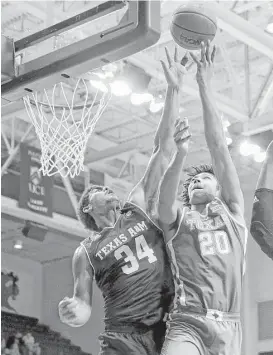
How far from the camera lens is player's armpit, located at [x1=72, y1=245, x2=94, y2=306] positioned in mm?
4871

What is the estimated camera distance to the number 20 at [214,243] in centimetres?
450

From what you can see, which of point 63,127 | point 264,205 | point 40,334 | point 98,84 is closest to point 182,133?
point 264,205

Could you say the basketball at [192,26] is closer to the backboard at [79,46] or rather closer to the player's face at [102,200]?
the backboard at [79,46]

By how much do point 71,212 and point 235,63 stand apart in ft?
14.9

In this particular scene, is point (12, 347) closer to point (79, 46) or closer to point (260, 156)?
point (260, 156)

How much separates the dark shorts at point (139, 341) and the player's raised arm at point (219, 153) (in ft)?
2.77

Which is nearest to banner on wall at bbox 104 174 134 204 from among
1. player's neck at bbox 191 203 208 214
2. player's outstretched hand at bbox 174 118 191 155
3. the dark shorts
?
player's neck at bbox 191 203 208 214

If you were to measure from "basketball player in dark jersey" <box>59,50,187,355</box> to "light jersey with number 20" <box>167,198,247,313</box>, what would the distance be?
0.67ft

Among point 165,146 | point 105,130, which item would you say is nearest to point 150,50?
point 105,130

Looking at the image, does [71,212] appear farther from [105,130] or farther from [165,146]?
[165,146]

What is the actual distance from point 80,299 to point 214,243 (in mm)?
925

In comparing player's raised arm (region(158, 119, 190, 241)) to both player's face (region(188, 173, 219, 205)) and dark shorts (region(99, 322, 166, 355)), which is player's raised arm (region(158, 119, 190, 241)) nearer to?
player's face (region(188, 173, 219, 205))

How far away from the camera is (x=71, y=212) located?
1506 centimetres

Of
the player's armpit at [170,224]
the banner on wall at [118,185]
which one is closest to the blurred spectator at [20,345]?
the banner on wall at [118,185]
